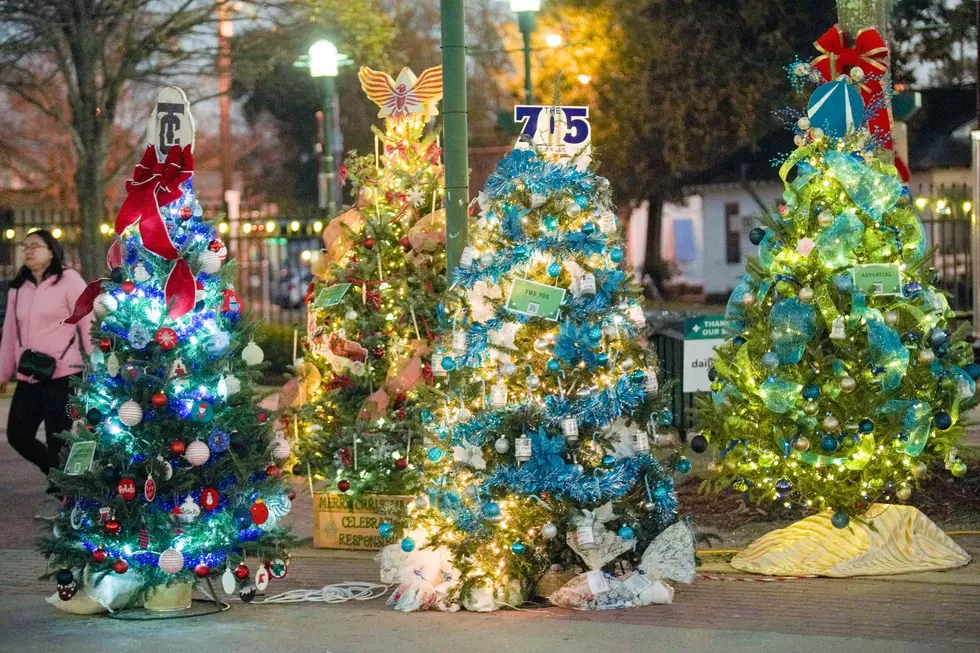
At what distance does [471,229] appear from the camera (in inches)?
324

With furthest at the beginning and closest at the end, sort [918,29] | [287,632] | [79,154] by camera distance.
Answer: [918,29] < [79,154] < [287,632]

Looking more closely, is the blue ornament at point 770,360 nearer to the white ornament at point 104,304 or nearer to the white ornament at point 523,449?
the white ornament at point 523,449

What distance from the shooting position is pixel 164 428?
7.76 m

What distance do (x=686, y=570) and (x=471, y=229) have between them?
6.99ft

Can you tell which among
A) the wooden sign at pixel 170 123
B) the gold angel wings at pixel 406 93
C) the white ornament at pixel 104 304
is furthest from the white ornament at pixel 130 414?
the gold angel wings at pixel 406 93

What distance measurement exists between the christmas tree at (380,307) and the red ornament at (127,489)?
2229 mm

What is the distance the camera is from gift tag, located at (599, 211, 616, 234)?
793 cm

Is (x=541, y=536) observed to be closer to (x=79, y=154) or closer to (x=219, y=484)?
(x=219, y=484)

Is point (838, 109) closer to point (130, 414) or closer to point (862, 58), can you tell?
point (862, 58)

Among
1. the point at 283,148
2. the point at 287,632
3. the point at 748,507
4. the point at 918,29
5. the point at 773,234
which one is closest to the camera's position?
the point at 287,632

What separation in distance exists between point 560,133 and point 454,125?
68cm

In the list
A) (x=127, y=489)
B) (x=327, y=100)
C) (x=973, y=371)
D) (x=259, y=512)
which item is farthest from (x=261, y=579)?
(x=327, y=100)

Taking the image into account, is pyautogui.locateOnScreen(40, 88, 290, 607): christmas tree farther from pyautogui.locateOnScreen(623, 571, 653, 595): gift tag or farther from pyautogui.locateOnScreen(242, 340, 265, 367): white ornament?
pyautogui.locateOnScreen(623, 571, 653, 595): gift tag

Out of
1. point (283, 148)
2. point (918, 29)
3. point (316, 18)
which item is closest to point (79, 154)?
point (316, 18)
